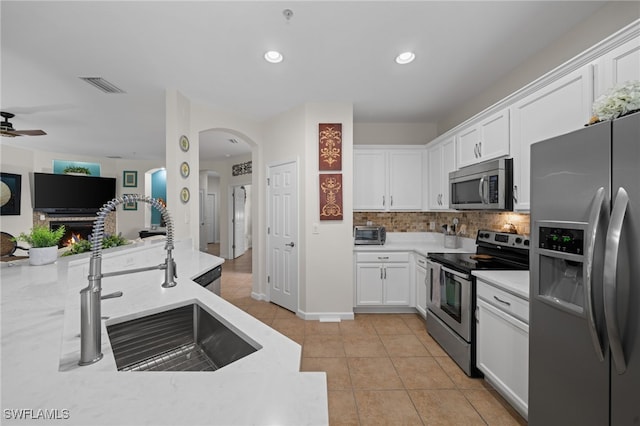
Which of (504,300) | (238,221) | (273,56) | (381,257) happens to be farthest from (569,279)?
(238,221)

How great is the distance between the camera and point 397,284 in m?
3.41

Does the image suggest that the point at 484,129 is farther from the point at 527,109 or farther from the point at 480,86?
the point at 480,86

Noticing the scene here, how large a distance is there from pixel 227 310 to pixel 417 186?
10.4ft

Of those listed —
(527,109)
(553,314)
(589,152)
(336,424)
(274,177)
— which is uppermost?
(527,109)

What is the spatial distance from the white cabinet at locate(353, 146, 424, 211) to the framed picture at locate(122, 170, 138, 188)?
6.65 meters

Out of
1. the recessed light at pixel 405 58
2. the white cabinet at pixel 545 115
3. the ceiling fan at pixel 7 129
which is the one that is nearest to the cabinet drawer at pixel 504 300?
the white cabinet at pixel 545 115

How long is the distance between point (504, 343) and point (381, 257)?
1.67m

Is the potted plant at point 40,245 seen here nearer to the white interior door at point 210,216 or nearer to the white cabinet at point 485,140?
the white cabinet at point 485,140

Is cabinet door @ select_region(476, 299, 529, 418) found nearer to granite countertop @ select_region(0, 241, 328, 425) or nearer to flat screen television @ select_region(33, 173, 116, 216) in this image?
granite countertop @ select_region(0, 241, 328, 425)

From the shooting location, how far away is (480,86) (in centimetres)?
295

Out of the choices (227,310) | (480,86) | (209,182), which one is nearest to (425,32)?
(480,86)

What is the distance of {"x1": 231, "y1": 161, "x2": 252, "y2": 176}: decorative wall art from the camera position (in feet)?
21.1

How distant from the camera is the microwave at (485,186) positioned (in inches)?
87.3

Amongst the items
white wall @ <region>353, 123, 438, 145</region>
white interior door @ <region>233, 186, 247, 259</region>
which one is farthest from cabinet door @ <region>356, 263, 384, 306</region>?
white interior door @ <region>233, 186, 247, 259</region>
